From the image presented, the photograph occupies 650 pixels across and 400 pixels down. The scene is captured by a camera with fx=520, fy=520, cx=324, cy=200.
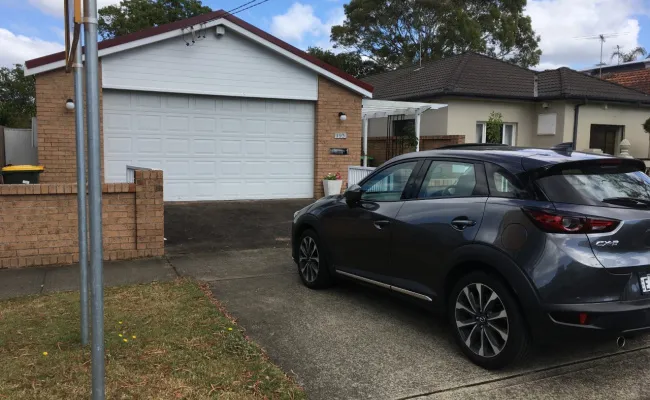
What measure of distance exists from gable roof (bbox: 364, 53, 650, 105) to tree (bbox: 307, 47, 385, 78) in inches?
702

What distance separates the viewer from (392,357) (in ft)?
13.6

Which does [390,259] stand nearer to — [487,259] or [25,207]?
[487,259]

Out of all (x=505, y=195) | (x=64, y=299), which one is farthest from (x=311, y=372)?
(x=64, y=299)

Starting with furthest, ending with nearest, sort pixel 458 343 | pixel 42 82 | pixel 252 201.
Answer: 1. pixel 252 201
2. pixel 42 82
3. pixel 458 343

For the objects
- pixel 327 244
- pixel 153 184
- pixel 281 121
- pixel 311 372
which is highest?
pixel 281 121

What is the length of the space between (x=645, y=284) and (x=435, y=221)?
1535 mm

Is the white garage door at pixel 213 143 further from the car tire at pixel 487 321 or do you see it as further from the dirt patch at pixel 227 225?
the car tire at pixel 487 321

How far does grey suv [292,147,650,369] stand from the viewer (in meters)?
3.43

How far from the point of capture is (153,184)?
744 centimetres

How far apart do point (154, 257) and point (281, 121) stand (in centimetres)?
631

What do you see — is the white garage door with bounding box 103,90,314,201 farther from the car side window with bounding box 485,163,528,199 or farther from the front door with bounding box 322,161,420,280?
the car side window with bounding box 485,163,528,199

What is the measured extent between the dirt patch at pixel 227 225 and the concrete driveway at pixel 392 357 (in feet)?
9.05

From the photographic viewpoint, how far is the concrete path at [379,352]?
3615 mm

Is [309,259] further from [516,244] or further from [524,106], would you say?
[524,106]
